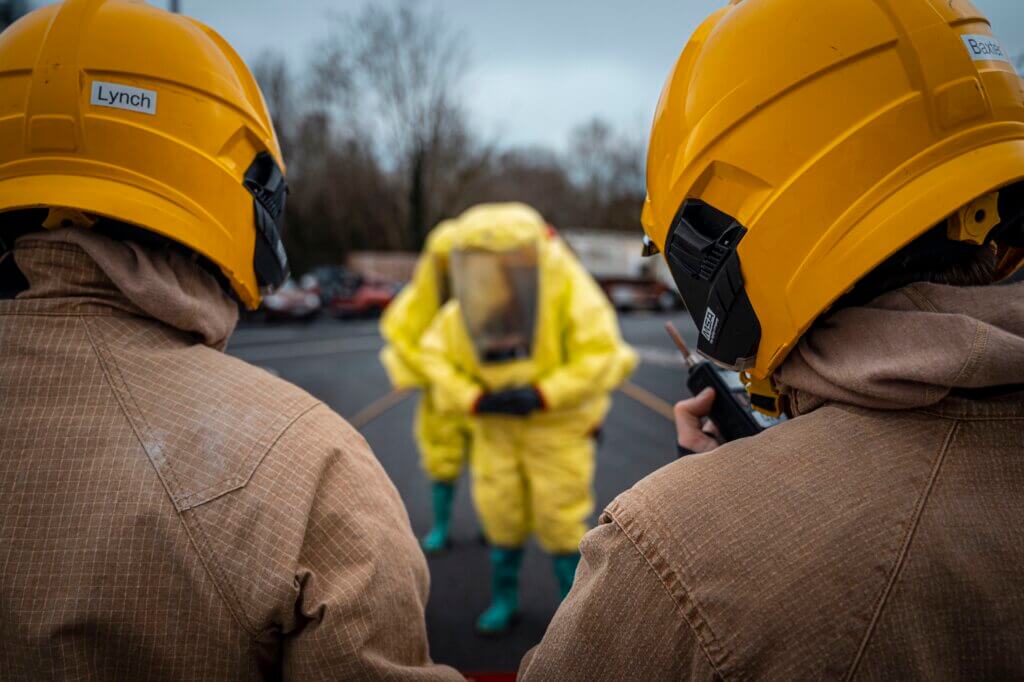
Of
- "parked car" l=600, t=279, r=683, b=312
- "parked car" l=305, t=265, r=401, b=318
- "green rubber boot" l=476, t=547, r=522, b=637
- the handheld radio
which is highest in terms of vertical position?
the handheld radio

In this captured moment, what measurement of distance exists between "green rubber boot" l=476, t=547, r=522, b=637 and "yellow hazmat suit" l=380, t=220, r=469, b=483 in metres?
1.02

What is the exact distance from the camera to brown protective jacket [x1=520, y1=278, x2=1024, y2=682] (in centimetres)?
80

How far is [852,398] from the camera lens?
2.96 feet

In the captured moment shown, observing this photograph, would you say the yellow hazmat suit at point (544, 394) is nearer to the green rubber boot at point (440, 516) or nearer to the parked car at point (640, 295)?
the green rubber boot at point (440, 516)

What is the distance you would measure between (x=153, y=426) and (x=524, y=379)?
7.31 feet

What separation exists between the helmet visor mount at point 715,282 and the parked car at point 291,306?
54.2ft

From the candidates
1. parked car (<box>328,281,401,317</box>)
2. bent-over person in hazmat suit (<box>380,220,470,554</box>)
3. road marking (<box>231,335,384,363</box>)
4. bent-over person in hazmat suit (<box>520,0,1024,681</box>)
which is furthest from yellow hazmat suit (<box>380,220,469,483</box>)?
parked car (<box>328,281,401,317</box>)

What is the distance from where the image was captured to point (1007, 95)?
3.00ft

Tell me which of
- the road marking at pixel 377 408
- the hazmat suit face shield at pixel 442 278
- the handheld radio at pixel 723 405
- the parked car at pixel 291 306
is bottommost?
the parked car at pixel 291 306

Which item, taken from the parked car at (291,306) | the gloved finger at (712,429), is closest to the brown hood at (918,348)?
the gloved finger at (712,429)

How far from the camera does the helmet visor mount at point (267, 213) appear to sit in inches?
51.2

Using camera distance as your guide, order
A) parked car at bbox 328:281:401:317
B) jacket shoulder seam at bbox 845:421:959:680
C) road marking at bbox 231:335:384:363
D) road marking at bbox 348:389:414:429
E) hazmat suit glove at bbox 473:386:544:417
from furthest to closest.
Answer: parked car at bbox 328:281:401:317 → road marking at bbox 231:335:384:363 → road marking at bbox 348:389:414:429 → hazmat suit glove at bbox 473:386:544:417 → jacket shoulder seam at bbox 845:421:959:680

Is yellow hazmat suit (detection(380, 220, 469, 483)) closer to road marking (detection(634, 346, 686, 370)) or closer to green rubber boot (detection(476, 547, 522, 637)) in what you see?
green rubber boot (detection(476, 547, 522, 637))

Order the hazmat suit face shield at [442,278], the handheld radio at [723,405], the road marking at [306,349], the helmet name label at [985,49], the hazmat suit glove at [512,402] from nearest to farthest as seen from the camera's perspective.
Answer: the helmet name label at [985,49], the handheld radio at [723,405], the hazmat suit glove at [512,402], the hazmat suit face shield at [442,278], the road marking at [306,349]
